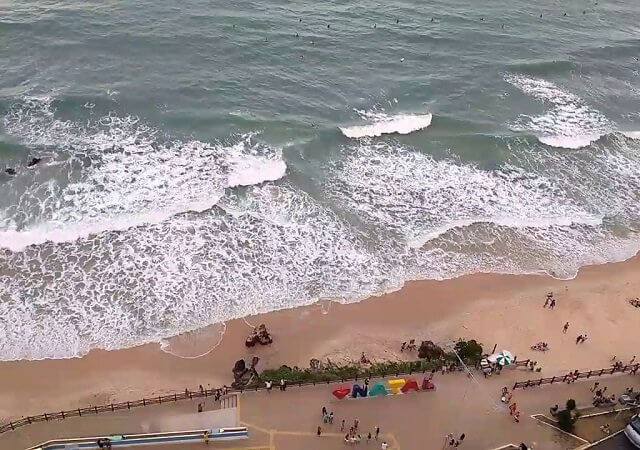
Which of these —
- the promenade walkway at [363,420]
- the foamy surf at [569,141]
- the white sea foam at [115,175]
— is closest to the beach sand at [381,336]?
the promenade walkway at [363,420]

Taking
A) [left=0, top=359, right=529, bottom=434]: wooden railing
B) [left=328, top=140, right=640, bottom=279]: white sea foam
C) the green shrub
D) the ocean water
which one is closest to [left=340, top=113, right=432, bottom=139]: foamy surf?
the ocean water

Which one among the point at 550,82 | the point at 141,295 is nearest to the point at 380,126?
the point at 550,82

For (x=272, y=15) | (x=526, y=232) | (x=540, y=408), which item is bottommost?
(x=540, y=408)

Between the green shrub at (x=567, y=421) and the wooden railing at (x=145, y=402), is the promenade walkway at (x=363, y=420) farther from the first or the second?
the green shrub at (x=567, y=421)

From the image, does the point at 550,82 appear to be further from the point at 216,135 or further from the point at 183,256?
the point at 183,256

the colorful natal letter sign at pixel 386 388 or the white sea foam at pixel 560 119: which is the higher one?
the white sea foam at pixel 560 119

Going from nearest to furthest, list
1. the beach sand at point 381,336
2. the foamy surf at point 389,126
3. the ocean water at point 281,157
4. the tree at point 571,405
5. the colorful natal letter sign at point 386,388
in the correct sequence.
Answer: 1. the tree at point 571,405
2. the colorful natal letter sign at point 386,388
3. the beach sand at point 381,336
4. the ocean water at point 281,157
5. the foamy surf at point 389,126

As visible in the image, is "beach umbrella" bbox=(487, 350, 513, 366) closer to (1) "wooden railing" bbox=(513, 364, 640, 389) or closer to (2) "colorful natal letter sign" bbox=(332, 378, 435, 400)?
(1) "wooden railing" bbox=(513, 364, 640, 389)
